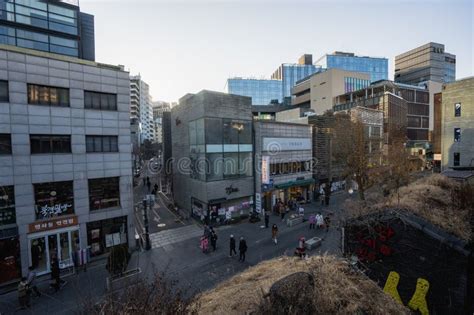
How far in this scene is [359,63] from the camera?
98.1 meters

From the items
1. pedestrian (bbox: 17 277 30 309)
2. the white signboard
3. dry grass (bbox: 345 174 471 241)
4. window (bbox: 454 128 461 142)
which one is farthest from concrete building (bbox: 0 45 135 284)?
window (bbox: 454 128 461 142)

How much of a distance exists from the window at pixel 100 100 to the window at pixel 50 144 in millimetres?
2585

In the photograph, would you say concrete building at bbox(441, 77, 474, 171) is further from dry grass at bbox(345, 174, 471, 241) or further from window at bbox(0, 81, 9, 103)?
window at bbox(0, 81, 9, 103)

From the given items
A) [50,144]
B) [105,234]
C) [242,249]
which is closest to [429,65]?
[242,249]

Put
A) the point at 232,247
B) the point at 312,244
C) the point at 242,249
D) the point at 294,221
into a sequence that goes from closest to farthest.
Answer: the point at 242,249
the point at 232,247
the point at 312,244
the point at 294,221

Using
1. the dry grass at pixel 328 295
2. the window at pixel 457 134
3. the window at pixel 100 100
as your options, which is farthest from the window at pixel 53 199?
the window at pixel 457 134

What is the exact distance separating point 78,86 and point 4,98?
11.7 feet

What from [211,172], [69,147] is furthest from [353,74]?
[69,147]

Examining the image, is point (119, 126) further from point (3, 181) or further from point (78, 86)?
point (3, 181)

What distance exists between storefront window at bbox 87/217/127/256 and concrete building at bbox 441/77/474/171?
38.4 metres

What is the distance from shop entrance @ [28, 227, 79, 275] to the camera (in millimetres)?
13258

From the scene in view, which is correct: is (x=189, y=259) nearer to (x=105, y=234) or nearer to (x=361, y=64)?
(x=105, y=234)

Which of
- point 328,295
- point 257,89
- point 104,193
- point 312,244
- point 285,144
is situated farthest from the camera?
point 257,89

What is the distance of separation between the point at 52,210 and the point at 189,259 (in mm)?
8860
